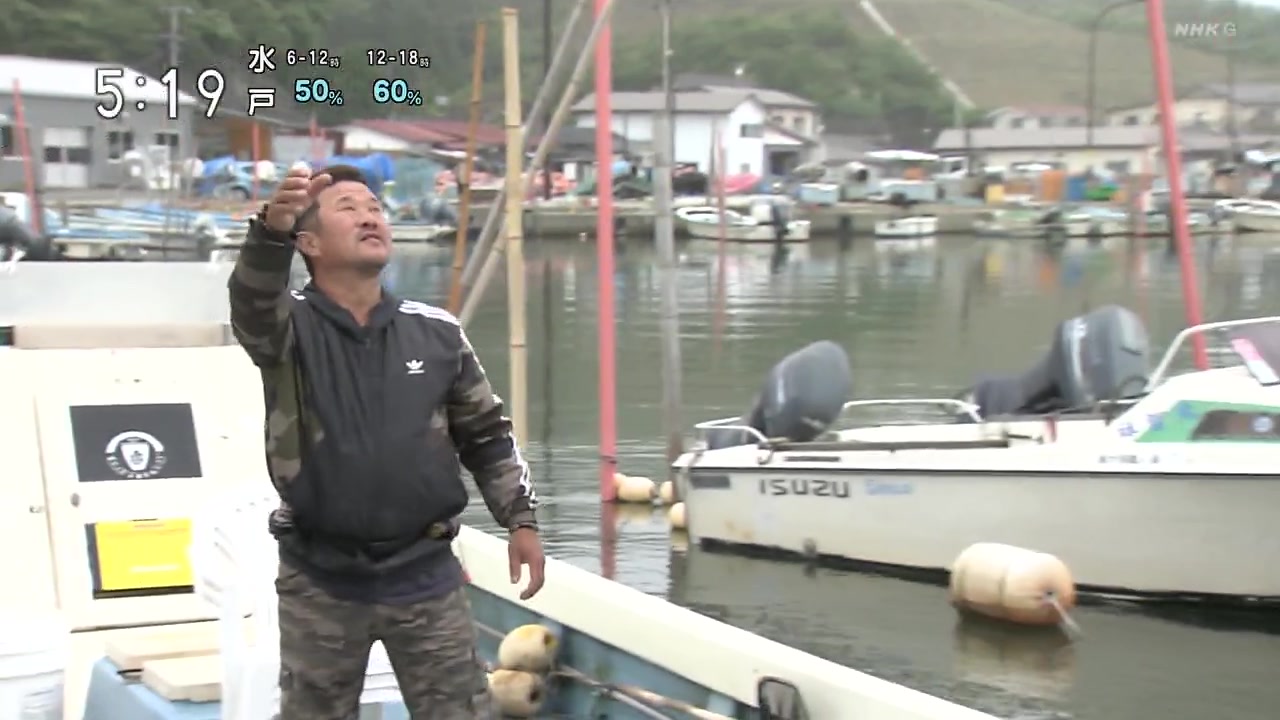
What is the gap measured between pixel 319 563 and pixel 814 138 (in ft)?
333

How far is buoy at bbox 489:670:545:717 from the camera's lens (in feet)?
19.8

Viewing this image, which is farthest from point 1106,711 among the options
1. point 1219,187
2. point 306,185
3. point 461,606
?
point 1219,187

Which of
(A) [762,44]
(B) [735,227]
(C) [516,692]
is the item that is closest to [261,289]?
(C) [516,692]

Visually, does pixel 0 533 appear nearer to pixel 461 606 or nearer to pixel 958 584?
pixel 461 606

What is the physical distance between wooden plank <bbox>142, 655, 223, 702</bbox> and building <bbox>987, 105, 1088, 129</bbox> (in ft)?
399

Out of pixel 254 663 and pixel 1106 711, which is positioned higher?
pixel 254 663

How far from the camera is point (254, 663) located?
13.8 feet

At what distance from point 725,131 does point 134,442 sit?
3368 inches

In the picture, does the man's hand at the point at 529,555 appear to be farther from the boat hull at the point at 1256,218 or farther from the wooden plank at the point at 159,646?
the boat hull at the point at 1256,218

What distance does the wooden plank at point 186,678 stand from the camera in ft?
15.3

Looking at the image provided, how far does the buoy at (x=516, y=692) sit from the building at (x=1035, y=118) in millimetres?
120381

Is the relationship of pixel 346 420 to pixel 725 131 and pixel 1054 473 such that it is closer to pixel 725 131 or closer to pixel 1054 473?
pixel 1054 473

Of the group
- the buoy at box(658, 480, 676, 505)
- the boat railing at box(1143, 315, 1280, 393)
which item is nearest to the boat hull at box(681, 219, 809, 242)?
the buoy at box(658, 480, 676, 505)

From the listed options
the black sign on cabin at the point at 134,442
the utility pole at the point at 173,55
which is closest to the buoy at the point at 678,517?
the black sign on cabin at the point at 134,442
